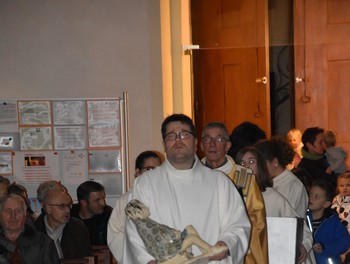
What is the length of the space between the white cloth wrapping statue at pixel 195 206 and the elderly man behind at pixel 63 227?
1989 mm

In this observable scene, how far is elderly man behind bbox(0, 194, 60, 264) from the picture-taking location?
6742mm

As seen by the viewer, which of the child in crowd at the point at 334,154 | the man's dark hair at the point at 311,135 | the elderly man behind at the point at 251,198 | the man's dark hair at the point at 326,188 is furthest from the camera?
the man's dark hair at the point at 311,135

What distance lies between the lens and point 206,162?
6.93 metres

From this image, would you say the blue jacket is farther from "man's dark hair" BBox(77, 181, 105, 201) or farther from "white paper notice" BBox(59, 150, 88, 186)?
"white paper notice" BBox(59, 150, 88, 186)

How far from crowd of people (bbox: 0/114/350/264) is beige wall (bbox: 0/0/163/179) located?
1123 millimetres

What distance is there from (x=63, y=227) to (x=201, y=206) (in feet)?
7.73

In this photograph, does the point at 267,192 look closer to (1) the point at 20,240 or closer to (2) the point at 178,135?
(2) the point at 178,135

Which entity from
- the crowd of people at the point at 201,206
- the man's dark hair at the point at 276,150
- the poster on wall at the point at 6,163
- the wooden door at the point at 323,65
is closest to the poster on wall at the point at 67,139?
the poster on wall at the point at 6,163

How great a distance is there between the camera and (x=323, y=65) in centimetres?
1154

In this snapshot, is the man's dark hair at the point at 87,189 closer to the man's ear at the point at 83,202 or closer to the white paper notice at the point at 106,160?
the man's ear at the point at 83,202

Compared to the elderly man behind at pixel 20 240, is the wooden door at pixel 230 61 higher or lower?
higher

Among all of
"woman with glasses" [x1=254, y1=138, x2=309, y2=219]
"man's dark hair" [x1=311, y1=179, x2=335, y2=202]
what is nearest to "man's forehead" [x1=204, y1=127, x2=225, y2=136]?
"woman with glasses" [x1=254, y1=138, x2=309, y2=219]

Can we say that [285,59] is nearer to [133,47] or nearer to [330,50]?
[330,50]

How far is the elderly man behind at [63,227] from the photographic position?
7.58m
